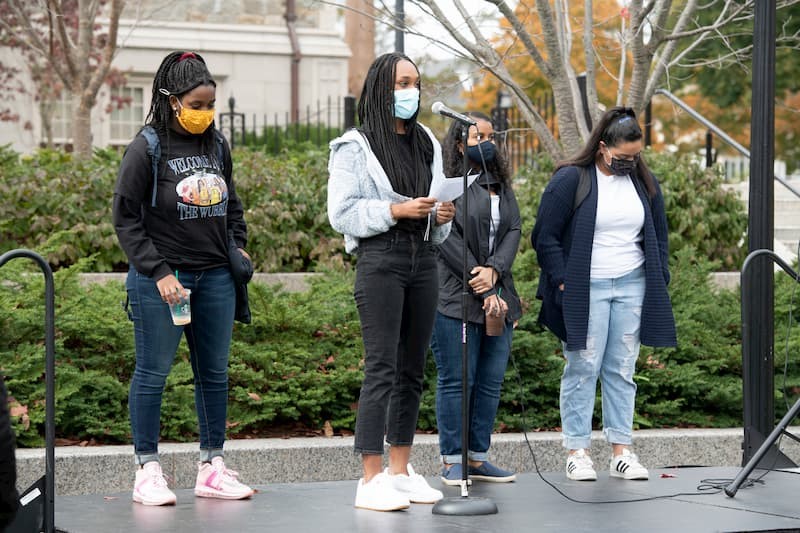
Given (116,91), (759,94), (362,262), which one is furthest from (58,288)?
(116,91)

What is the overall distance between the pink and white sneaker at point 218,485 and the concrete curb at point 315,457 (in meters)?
0.86

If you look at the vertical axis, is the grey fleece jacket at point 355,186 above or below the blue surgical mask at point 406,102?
below

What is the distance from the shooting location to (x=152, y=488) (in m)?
5.80

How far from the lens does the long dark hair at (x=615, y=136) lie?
6621 millimetres

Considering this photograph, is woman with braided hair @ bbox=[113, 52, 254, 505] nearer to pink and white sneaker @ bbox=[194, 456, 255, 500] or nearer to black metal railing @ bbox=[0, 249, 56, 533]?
pink and white sneaker @ bbox=[194, 456, 255, 500]

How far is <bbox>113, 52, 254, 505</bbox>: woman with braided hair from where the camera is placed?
562cm

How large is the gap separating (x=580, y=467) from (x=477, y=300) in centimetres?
113

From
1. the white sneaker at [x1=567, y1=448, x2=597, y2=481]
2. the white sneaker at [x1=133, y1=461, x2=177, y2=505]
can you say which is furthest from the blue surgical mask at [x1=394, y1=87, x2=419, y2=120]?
the white sneaker at [x1=567, y1=448, x2=597, y2=481]

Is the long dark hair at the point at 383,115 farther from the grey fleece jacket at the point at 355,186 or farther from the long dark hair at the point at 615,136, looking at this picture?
the long dark hair at the point at 615,136

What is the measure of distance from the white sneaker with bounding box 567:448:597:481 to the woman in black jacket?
35cm

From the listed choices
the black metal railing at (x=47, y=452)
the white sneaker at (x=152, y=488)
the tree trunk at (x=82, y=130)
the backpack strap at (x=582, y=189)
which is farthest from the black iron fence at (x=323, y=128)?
the black metal railing at (x=47, y=452)

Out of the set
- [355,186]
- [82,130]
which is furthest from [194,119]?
[82,130]

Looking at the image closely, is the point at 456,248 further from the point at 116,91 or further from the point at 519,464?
the point at 116,91

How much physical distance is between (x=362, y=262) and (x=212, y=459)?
1.27m
